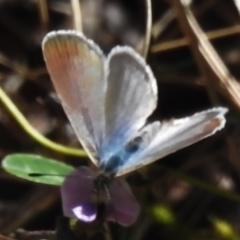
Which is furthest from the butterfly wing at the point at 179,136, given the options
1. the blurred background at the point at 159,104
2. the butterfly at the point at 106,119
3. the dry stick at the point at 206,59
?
the dry stick at the point at 206,59

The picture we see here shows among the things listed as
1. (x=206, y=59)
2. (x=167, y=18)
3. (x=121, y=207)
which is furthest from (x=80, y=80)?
(x=167, y=18)

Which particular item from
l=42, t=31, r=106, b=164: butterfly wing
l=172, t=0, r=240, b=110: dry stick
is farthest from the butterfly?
l=172, t=0, r=240, b=110: dry stick

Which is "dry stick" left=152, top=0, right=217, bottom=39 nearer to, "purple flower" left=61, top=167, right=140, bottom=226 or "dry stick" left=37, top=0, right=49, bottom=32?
"dry stick" left=37, top=0, right=49, bottom=32

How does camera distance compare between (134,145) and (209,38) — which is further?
(209,38)

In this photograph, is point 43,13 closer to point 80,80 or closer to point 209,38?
point 209,38

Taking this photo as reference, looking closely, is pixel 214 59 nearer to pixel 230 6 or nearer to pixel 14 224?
pixel 230 6

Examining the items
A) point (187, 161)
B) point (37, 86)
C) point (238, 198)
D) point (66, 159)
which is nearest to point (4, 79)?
point (37, 86)

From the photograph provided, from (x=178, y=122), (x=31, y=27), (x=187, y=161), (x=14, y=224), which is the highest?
(x=178, y=122)
